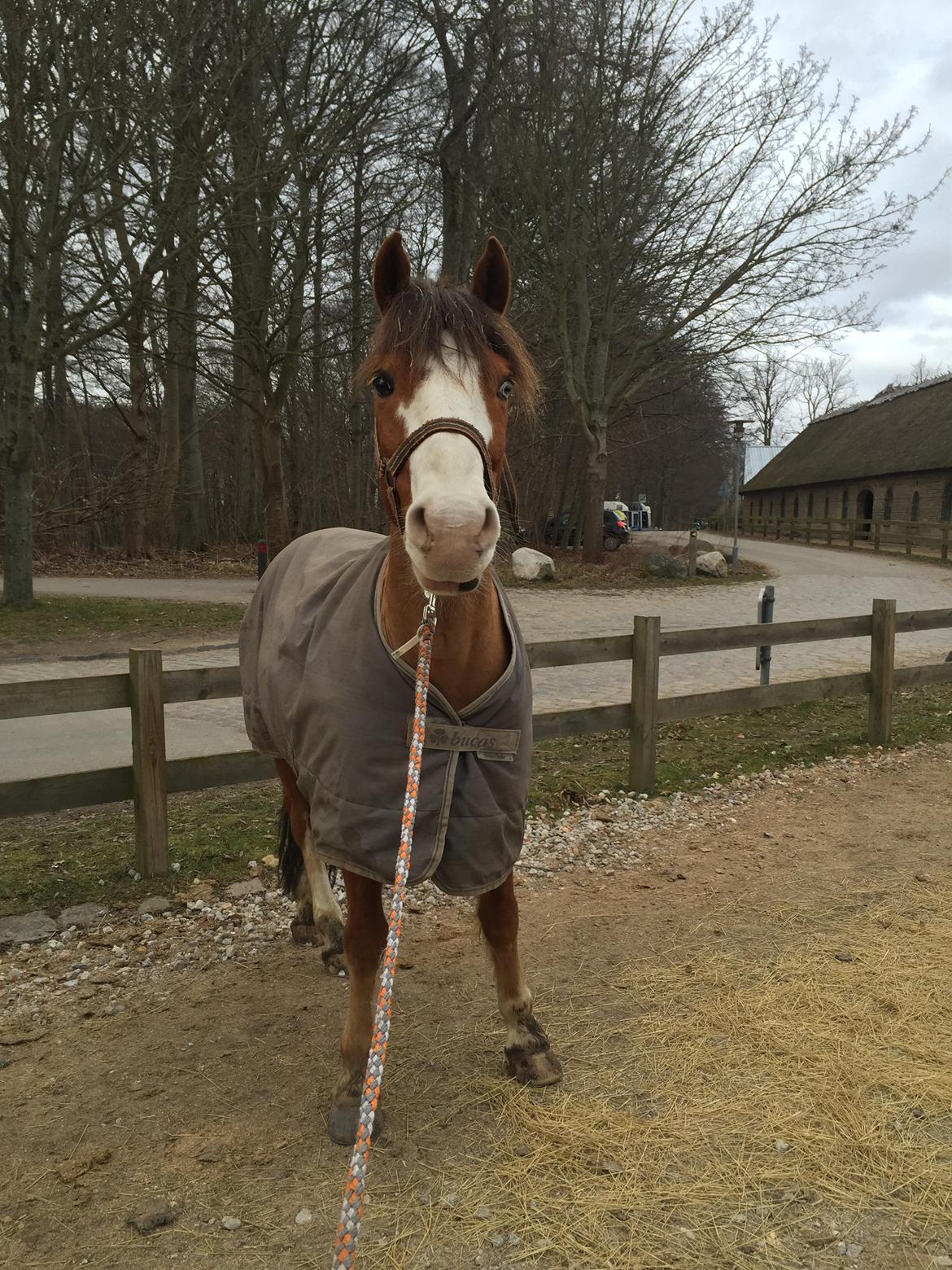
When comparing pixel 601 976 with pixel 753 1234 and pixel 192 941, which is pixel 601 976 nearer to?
pixel 753 1234

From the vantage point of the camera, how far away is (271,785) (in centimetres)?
571

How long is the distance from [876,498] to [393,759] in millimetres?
40699

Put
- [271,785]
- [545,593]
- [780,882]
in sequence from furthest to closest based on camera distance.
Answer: [545,593], [271,785], [780,882]

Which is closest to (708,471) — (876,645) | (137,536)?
(137,536)

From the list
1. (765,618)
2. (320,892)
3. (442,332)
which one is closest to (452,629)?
(442,332)

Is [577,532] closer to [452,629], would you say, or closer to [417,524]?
[452,629]

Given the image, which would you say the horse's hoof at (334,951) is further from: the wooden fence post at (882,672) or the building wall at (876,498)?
the building wall at (876,498)

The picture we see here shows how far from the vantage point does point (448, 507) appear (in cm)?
178

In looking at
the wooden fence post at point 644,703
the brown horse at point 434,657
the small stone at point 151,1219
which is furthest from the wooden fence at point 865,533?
the small stone at point 151,1219

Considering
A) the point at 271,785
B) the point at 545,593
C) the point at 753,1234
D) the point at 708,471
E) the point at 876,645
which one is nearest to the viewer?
the point at 753,1234

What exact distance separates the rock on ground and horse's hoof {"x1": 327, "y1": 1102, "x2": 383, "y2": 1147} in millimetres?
1825

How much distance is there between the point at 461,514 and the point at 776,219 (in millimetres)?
18822

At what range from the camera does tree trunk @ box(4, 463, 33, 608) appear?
39.2 ft

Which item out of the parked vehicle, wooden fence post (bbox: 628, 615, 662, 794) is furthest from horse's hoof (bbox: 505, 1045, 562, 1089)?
the parked vehicle
